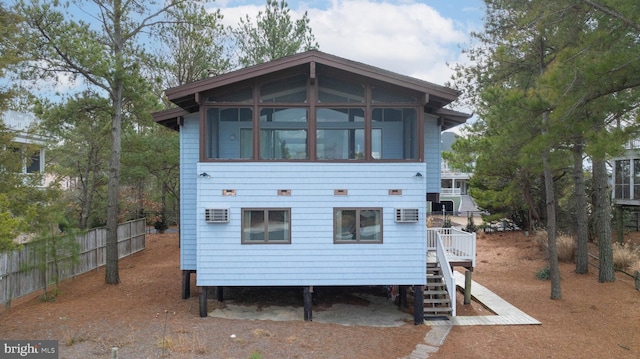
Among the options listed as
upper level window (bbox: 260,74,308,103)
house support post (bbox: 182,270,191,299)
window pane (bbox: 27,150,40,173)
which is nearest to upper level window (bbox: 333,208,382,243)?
upper level window (bbox: 260,74,308,103)

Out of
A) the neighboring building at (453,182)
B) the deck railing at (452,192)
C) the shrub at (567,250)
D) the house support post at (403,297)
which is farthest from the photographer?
the neighboring building at (453,182)

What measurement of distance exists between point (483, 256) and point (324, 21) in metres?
13.4

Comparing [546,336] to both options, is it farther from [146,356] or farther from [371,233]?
[146,356]

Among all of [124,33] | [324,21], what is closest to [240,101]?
[124,33]

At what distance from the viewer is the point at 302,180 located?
1004 centimetres

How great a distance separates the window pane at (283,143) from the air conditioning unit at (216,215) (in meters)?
1.61

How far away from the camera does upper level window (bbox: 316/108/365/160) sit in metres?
10.2

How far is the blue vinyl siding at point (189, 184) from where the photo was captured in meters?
11.3

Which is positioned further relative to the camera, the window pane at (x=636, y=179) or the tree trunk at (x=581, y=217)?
the window pane at (x=636, y=179)

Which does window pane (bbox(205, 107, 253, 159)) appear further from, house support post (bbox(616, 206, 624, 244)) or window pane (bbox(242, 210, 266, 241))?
house support post (bbox(616, 206, 624, 244))

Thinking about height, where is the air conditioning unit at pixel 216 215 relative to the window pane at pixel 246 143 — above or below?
below

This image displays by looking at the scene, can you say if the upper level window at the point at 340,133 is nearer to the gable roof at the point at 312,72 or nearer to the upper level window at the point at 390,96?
the upper level window at the point at 390,96

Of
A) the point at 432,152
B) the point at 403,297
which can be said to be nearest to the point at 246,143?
the point at 432,152


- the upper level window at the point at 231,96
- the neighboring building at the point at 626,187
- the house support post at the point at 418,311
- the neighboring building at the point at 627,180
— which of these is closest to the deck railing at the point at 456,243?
the house support post at the point at 418,311
